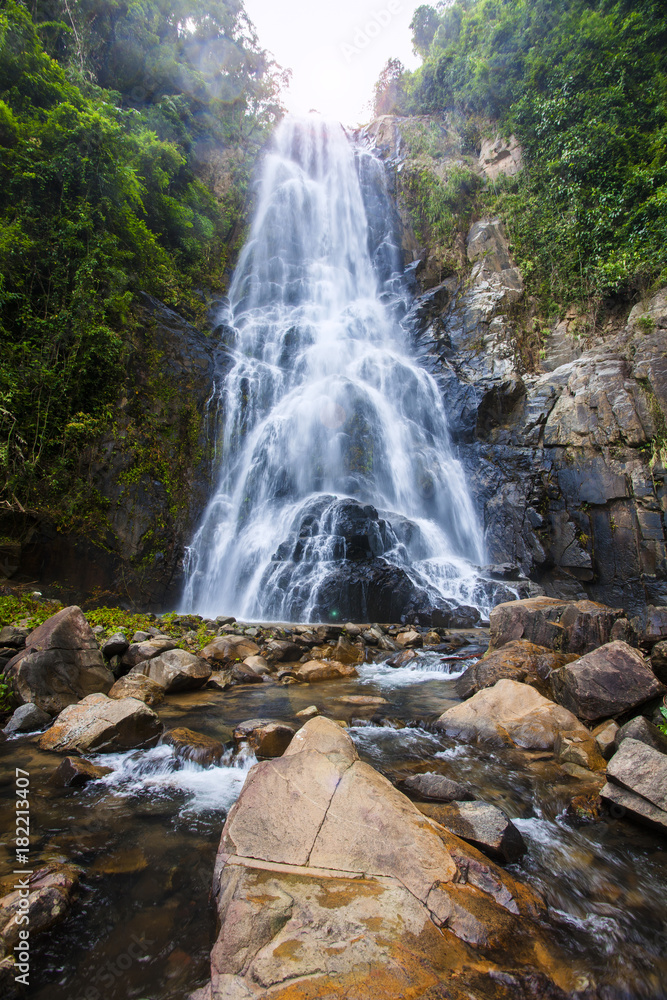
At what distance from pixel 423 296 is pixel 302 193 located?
10.3 meters

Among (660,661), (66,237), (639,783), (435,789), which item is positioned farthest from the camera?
(66,237)

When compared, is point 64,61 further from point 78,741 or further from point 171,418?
point 78,741

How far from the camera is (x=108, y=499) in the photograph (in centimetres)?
1079

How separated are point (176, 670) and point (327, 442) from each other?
10.5 meters

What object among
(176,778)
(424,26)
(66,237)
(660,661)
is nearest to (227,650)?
(176,778)

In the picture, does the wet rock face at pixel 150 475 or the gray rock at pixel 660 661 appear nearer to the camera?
the gray rock at pixel 660 661

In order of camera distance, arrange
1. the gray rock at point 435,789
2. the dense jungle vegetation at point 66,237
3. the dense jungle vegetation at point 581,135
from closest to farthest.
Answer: the gray rock at point 435,789
the dense jungle vegetation at point 66,237
the dense jungle vegetation at point 581,135

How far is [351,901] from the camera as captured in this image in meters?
2.01

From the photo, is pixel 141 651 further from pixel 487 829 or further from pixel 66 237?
pixel 66 237

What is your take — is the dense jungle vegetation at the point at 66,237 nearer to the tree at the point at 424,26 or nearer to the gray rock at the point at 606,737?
the gray rock at the point at 606,737

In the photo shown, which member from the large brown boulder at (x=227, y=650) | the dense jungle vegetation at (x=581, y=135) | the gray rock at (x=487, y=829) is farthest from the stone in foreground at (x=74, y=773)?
the dense jungle vegetation at (x=581, y=135)

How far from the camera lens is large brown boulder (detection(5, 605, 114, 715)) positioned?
4.84 metres

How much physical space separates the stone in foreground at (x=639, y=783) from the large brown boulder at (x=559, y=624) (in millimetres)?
2938

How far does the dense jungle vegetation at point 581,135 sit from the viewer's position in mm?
14344
